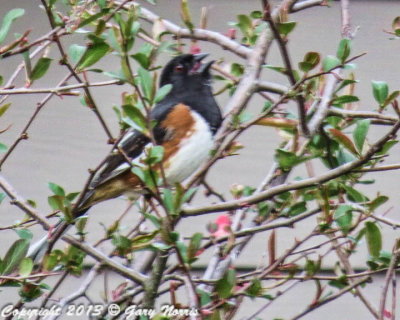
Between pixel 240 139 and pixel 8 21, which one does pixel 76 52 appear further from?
pixel 240 139

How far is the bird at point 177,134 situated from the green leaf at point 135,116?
0.67 meters

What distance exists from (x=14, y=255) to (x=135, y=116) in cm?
39

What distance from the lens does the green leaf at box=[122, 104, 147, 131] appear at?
135cm

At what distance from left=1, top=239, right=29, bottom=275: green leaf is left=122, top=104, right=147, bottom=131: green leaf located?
1.14ft

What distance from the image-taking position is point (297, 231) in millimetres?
2598

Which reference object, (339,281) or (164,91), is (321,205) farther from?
(164,91)

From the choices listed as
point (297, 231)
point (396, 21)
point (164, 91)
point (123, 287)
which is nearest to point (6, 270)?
point (123, 287)

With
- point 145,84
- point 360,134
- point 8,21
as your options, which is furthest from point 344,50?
point 8,21

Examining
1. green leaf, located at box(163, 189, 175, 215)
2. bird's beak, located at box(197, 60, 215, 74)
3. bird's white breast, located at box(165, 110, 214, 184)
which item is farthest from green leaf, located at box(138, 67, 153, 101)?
bird's beak, located at box(197, 60, 215, 74)

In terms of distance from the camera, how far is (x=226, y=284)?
5.05 ft

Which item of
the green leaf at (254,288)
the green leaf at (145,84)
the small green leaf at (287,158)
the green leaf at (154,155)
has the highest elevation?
the green leaf at (145,84)

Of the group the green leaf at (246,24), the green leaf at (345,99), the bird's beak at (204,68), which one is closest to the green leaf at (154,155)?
the green leaf at (345,99)

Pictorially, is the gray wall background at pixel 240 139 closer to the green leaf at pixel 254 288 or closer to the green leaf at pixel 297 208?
the green leaf at pixel 297 208

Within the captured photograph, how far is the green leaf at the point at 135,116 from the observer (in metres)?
1.35
